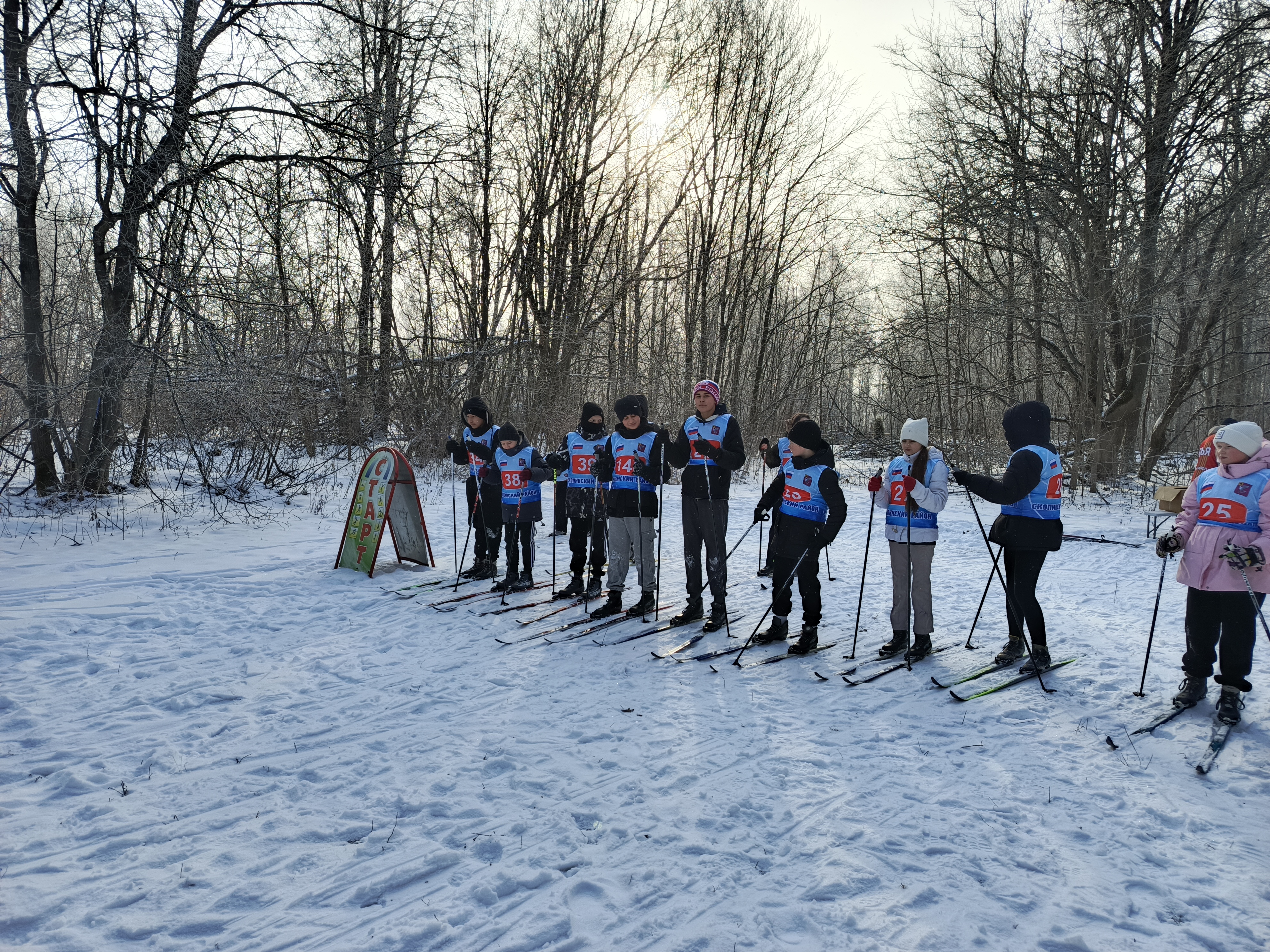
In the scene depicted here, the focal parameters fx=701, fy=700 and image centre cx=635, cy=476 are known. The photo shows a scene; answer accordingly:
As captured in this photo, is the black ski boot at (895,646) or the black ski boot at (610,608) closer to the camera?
the black ski boot at (895,646)

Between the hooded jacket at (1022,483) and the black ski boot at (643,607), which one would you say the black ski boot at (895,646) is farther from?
the black ski boot at (643,607)

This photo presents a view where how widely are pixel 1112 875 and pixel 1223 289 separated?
13.6 metres

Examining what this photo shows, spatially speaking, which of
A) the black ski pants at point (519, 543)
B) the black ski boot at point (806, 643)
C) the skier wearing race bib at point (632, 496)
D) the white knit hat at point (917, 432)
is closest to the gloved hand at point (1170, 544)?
the white knit hat at point (917, 432)

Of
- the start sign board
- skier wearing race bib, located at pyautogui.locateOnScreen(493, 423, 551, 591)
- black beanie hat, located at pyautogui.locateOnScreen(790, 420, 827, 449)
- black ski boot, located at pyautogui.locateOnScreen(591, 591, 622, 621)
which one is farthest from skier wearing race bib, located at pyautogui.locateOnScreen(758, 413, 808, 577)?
Result: the start sign board

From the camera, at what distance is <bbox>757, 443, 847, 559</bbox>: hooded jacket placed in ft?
17.8

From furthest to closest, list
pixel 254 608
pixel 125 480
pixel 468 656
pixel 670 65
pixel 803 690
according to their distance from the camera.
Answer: pixel 670 65 < pixel 125 480 < pixel 254 608 < pixel 468 656 < pixel 803 690

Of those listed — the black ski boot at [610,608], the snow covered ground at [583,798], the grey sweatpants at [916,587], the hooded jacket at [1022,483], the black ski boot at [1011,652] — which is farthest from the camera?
the black ski boot at [610,608]

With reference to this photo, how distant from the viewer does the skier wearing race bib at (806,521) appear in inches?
216

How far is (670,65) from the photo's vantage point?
19.0 meters

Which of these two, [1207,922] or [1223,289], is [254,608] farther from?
[1223,289]

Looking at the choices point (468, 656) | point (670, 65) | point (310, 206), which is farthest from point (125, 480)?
point (670, 65)

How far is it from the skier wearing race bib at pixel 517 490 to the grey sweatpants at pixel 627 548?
1132mm

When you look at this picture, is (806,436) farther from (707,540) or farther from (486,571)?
(486,571)

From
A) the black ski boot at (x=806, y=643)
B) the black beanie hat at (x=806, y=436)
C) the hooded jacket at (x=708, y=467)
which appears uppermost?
the black beanie hat at (x=806, y=436)
